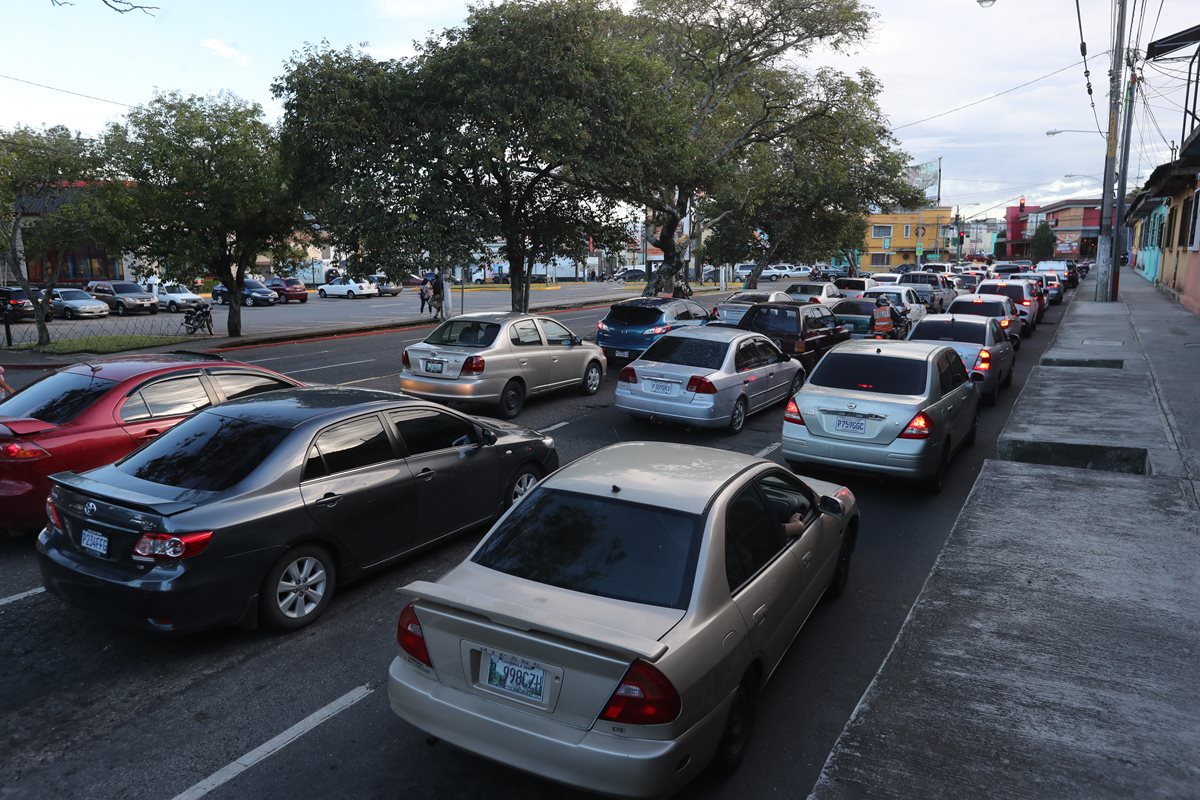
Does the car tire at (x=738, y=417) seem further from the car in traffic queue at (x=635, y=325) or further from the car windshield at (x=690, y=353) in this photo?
the car in traffic queue at (x=635, y=325)

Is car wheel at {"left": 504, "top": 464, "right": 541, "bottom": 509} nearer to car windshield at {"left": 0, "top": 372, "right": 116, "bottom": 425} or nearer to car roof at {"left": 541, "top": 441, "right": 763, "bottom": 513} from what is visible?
car roof at {"left": 541, "top": 441, "right": 763, "bottom": 513}

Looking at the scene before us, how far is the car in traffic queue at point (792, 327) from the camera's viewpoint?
16.0m

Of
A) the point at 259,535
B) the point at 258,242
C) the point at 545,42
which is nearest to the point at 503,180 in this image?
the point at 545,42

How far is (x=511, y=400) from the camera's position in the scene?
12.8 m

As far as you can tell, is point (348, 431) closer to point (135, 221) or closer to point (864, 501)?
point (864, 501)

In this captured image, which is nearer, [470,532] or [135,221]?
[470,532]

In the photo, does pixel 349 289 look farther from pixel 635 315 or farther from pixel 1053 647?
pixel 1053 647

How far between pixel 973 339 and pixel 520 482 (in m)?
9.37

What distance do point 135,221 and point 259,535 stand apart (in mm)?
20677

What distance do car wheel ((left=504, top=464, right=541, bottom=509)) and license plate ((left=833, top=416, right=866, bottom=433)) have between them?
10.9 ft

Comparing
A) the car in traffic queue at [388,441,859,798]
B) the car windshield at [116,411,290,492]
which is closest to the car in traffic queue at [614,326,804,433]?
the car in traffic queue at [388,441,859,798]

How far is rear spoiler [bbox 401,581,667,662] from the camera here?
3312 mm

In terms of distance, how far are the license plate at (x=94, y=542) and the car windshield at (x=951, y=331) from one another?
39.6 feet

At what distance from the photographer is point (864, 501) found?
28.1 ft
